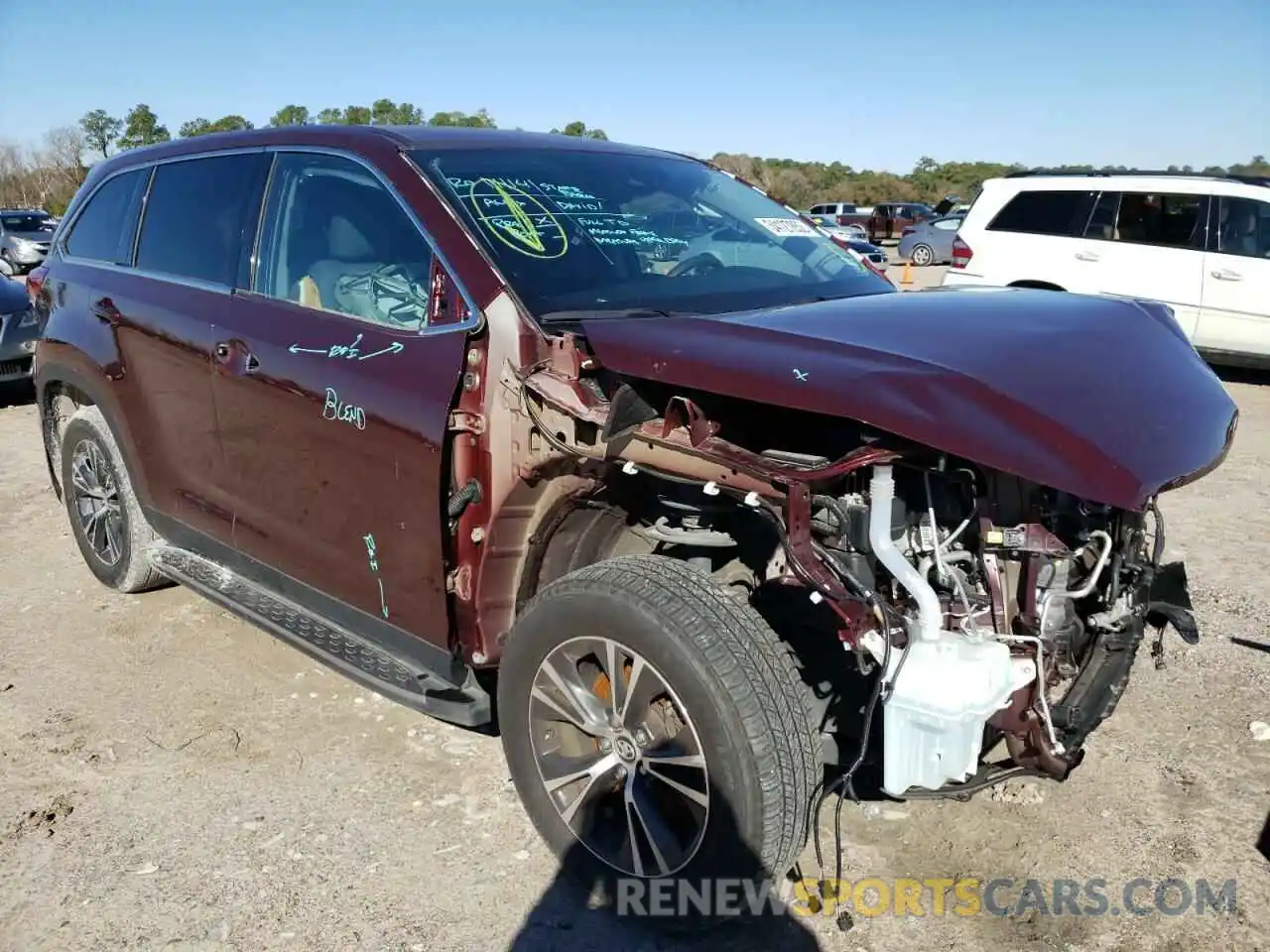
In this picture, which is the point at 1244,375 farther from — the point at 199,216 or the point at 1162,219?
the point at 199,216

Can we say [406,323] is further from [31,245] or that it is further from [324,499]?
[31,245]

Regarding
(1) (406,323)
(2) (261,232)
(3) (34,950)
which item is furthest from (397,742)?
(2) (261,232)

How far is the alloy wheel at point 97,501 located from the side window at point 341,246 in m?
1.76

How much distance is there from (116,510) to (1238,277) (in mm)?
9568

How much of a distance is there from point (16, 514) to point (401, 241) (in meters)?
4.58

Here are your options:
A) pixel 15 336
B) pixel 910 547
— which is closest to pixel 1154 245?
pixel 910 547

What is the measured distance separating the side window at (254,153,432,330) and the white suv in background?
8.21 metres

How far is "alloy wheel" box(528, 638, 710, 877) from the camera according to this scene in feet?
8.34

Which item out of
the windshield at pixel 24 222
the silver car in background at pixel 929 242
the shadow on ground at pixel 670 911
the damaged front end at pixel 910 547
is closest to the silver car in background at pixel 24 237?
the windshield at pixel 24 222

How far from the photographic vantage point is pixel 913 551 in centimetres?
253

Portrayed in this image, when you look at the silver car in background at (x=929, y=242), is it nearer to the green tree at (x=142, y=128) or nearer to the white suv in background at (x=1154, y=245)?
the white suv in background at (x=1154, y=245)

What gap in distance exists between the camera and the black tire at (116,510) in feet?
15.2

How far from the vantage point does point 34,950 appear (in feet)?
8.75

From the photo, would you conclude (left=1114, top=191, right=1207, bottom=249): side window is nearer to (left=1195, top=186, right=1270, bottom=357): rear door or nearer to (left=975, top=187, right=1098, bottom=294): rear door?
(left=1195, top=186, right=1270, bottom=357): rear door
